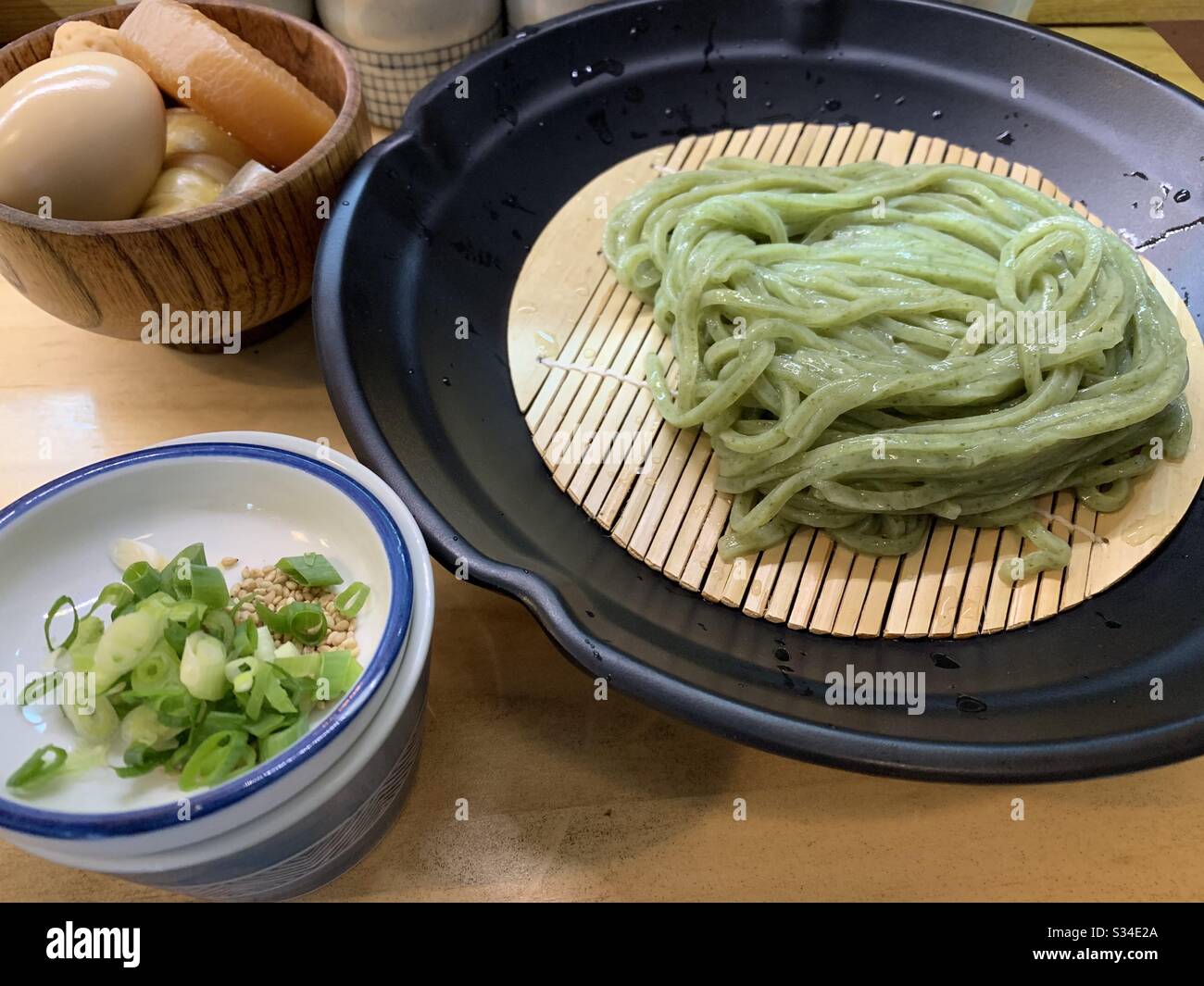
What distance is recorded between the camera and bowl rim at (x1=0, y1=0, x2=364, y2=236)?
149cm

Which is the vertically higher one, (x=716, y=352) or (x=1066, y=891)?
(x=716, y=352)

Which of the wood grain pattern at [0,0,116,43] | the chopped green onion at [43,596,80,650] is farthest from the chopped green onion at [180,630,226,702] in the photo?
the wood grain pattern at [0,0,116,43]

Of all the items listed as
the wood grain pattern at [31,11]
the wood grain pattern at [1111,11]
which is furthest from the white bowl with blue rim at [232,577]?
the wood grain pattern at [1111,11]

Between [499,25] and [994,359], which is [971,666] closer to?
[994,359]

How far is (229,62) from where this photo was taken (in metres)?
1.74

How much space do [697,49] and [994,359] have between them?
1299mm

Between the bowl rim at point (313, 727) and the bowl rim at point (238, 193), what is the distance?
1.45ft

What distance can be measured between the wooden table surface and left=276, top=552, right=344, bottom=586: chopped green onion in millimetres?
375

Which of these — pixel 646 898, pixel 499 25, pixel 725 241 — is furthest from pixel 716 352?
pixel 499 25

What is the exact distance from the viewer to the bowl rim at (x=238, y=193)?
1494 millimetres

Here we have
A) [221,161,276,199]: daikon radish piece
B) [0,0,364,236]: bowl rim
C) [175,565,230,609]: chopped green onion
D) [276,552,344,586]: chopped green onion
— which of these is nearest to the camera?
[175,565,230,609]: chopped green onion

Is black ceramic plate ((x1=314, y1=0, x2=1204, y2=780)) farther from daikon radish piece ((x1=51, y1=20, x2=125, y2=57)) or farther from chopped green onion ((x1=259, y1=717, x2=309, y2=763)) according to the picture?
daikon radish piece ((x1=51, y1=20, x2=125, y2=57))

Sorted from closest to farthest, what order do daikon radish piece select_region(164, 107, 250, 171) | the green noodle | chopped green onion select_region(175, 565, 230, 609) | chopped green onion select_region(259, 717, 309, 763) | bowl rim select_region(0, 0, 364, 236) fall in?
1. chopped green onion select_region(259, 717, 309, 763)
2. chopped green onion select_region(175, 565, 230, 609)
3. bowl rim select_region(0, 0, 364, 236)
4. the green noodle
5. daikon radish piece select_region(164, 107, 250, 171)

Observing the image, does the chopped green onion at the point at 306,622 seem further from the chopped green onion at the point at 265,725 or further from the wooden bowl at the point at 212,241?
the wooden bowl at the point at 212,241
